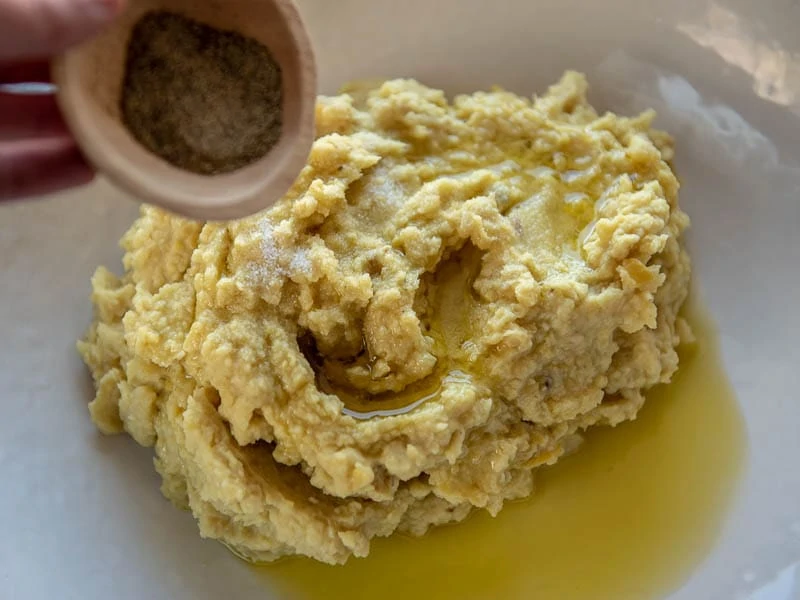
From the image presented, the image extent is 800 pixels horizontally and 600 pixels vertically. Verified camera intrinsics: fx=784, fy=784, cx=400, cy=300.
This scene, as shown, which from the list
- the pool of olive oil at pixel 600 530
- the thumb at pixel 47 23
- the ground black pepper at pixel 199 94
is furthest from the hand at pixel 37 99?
the pool of olive oil at pixel 600 530

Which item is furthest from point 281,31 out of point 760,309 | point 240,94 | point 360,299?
point 760,309

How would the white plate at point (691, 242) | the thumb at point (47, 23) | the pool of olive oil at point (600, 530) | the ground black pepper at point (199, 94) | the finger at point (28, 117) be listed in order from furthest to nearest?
the pool of olive oil at point (600, 530) < the white plate at point (691, 242) < the finger at point (28, 117) < the ground black pepper at point (199, 94) < the thumb at point (47, 23)

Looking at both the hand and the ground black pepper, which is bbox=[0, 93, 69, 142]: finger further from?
the ground black pepper

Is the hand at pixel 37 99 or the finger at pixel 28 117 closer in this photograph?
the hand at pixel 37 99

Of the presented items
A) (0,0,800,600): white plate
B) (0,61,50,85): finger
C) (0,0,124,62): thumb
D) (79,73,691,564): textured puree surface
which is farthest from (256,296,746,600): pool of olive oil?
(0,0,124,62): thumb

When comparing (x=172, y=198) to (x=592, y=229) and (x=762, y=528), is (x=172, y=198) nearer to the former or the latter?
(x=592, y=229)

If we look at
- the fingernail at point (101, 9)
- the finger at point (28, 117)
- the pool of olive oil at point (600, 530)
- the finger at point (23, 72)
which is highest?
the fingernail at point (101, 9)

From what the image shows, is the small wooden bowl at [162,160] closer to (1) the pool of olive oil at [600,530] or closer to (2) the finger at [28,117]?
(2) the finger at [28,117]
